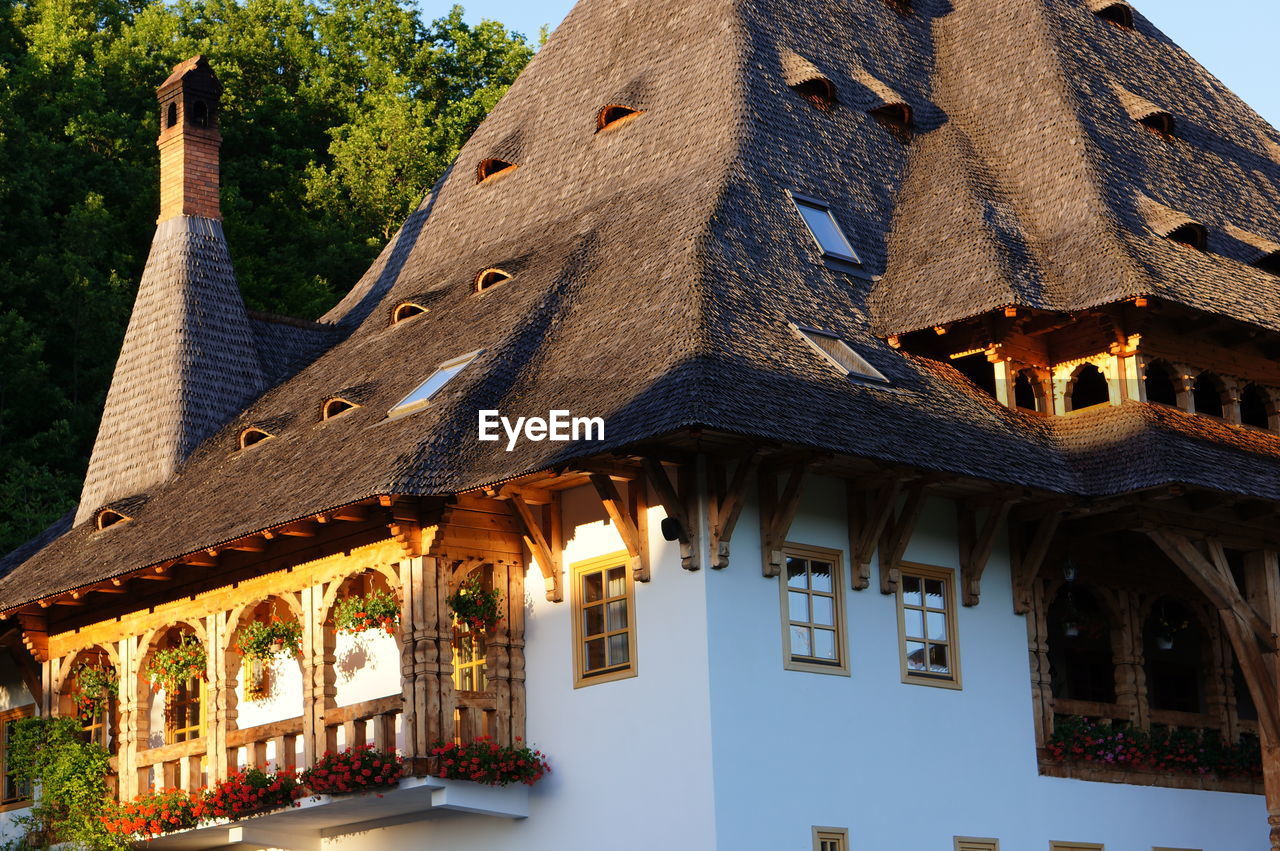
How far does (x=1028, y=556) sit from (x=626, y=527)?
15.7 ft

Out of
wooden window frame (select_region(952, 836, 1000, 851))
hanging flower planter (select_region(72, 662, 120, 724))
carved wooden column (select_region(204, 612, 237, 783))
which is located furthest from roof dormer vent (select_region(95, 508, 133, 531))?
wooden window frame (select_region(952, 836, 1000, 851))

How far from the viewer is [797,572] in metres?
19.2

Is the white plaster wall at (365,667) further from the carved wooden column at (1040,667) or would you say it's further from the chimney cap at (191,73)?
the chimney cap at (191,73)

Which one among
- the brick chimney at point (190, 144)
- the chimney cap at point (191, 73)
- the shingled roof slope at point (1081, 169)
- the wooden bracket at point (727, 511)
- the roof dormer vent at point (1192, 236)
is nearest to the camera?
the wooden bracket at point (727, 511)

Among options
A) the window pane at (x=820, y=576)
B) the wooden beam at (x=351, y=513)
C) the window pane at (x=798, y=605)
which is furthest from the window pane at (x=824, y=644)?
the wooden beam at (x=351, y=513)

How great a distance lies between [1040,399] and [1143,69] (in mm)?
7872

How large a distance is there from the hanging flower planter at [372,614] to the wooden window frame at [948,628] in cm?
505

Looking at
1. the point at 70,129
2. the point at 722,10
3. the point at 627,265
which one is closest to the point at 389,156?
the point at 70,129

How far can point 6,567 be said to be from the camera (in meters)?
26.0

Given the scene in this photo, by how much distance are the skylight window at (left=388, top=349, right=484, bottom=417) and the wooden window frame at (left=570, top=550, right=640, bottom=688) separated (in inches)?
100

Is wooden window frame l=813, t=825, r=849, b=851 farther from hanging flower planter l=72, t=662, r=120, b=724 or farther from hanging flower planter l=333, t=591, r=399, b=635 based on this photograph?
hanging flower planter l=72, t=662, r=120, b=724

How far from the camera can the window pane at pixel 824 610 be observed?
1927 cm

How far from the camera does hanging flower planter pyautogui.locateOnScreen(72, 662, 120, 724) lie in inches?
922

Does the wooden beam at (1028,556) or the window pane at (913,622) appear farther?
the wooden beam at (1028,556)
